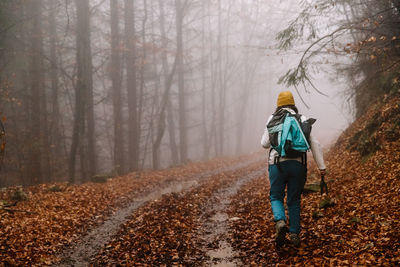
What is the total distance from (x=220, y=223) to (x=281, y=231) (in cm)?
225

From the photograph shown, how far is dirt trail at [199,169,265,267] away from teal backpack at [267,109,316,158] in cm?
183

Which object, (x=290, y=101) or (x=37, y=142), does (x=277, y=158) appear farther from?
(x=37, y=142)

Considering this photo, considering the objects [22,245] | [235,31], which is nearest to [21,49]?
[22,245]

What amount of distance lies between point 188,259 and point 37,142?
11219mm

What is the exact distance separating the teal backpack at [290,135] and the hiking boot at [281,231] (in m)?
1.01

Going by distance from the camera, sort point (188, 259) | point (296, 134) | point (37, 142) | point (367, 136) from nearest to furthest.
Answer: point (296, 134)
point (188, 259)
point (367, 136)
point (37, 142)

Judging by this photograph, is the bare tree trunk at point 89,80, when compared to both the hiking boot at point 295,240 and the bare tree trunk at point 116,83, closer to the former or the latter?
the bare tree trunk at point 116,83

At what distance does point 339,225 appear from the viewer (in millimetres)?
5234

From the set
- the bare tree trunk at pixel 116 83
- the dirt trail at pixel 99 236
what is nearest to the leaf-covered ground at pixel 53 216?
the dirt trail at pixel 99 236

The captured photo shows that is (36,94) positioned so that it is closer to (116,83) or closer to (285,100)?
(116,83)

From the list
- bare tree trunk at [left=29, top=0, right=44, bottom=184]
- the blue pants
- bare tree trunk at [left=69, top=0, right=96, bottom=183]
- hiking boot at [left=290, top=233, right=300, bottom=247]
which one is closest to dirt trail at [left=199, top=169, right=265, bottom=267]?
hiking boot at [left=290, top=233, right=300, bottom=247]

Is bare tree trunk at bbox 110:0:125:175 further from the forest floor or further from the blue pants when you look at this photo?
the blue pants

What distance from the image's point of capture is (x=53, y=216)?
290 inches

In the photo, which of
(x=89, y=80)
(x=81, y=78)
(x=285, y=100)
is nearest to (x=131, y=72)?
(x=89, y=80)
